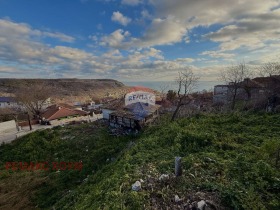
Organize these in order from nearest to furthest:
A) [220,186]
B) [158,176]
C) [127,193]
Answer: [220,186] < [127,193] < [158,176]

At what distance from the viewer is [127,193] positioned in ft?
17.4

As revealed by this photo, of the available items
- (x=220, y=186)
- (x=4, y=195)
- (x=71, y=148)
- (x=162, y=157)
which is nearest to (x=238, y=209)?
(x=220, y=186)

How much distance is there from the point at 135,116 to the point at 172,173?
503 inches

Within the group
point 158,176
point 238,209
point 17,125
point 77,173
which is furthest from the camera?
point 17,125

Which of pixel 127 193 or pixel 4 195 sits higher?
pixel 127 193

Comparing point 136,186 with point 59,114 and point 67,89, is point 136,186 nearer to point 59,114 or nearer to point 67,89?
point 59,114

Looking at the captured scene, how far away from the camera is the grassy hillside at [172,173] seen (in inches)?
189

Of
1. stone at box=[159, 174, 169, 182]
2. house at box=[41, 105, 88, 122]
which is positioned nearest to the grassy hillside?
stone at box=[159, 174, 169, 182]

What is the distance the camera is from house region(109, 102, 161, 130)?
18.0m

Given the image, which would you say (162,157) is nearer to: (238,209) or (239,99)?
(238,209)

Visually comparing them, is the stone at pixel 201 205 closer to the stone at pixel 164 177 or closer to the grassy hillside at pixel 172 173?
the grassy hillside at pixel 172 173

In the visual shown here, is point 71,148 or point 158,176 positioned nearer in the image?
point 158,176

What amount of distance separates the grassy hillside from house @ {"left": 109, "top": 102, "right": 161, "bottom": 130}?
2688mm

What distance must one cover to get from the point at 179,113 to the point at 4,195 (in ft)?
51.5
